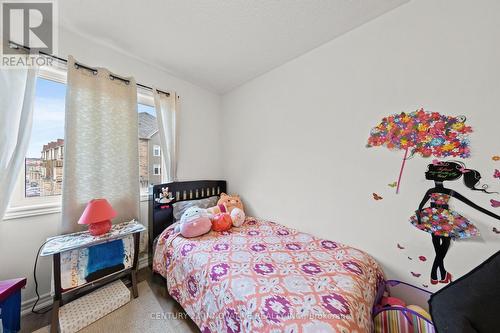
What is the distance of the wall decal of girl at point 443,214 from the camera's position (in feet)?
3.81

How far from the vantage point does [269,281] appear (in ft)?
3.82

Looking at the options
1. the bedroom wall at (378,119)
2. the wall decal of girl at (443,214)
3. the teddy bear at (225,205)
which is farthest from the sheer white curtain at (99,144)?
the wall decal of girl at (443,214)

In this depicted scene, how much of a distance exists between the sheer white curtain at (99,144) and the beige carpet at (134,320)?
0.84 metres

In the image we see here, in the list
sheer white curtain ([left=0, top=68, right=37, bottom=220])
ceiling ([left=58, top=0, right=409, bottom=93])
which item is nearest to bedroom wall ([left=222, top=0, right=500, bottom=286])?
ceiling ([left=58, top=0, right=409, bottom=93])

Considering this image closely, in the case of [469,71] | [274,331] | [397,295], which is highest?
[469,71]

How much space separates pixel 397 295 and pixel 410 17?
2.22m

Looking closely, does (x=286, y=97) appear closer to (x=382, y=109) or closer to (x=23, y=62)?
(x=382, y=109)

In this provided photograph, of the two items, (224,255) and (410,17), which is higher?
(410,17)

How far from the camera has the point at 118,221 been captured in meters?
1.92

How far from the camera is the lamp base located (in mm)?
1583

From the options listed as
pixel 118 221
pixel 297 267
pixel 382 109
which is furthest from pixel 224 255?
pixel 382 109

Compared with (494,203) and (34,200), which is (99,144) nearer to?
(34,200)

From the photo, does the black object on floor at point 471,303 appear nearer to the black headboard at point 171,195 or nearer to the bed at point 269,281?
the bed at point 269,281

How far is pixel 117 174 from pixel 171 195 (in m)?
0.64
